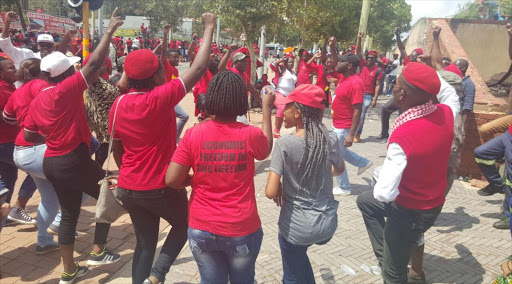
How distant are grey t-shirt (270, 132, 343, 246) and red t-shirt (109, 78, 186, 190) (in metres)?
0.80

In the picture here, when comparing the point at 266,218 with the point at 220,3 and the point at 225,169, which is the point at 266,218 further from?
the point at 220,3

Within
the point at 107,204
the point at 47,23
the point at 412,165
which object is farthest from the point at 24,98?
the point at 47,23

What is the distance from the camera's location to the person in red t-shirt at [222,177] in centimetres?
241

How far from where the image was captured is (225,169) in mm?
2410

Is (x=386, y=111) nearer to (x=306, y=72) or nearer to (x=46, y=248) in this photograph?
(x=306, y=72)

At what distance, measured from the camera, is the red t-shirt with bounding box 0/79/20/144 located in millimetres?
4164

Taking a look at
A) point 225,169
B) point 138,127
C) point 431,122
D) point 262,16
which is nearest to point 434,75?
point 431,122

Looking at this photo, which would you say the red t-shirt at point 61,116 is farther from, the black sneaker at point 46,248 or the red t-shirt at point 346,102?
the red t-shirt at point 346,102

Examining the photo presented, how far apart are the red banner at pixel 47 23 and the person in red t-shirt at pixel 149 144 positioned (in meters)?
29.9

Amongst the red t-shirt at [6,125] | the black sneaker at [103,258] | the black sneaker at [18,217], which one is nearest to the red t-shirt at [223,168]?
the black sneaker at [103,258]

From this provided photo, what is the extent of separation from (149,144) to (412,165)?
1.89 m

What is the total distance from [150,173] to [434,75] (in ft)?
7.12

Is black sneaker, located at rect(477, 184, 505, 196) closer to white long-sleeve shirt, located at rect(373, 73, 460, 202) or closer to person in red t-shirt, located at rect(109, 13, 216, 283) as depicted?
white long-sleeve shirt, located at rect(373, 73, 460, 202)

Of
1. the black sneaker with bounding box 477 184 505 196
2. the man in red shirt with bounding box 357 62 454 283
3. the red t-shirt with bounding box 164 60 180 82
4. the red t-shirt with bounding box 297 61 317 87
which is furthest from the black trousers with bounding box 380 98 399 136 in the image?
the man in red shirt with bounding box 357 62 454 283
